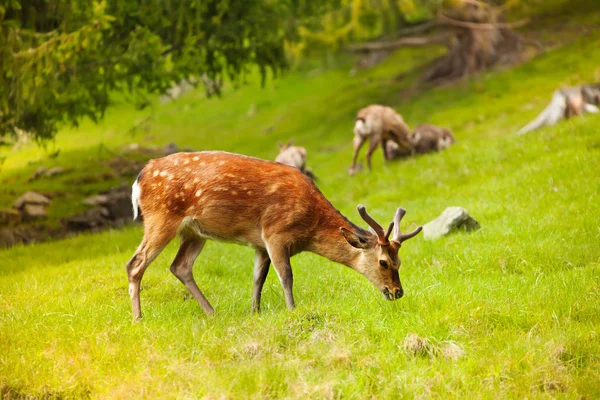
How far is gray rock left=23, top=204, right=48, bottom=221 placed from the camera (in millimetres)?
17484

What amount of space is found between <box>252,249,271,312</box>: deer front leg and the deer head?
38.7 inches

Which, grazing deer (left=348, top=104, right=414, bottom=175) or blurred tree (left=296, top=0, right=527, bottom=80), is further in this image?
blurred tree (left=296, top=0, right=527, bottom=80)

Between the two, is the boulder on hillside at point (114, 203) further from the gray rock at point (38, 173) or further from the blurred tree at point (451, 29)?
the blurred tree at point (451, 29)

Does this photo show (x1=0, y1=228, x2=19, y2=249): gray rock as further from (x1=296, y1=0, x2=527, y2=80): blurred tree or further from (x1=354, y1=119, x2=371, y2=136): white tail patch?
(x1=296, y1=0, x2=527, y2=80): blurred tree

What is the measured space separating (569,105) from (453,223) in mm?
8335

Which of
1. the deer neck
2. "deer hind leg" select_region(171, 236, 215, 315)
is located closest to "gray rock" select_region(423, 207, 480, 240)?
the deer neck

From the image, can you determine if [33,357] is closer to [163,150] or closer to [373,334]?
[373,334]

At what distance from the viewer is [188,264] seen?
866 cm

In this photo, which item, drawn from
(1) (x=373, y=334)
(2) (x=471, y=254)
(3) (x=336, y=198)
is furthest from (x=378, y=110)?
(1) (x=373, y=334)

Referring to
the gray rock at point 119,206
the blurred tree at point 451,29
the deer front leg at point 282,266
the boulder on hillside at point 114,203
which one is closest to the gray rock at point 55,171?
the boulder on hillside at point 114,203

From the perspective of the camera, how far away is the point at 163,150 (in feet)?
78.4

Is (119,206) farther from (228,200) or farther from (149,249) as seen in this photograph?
(228,200)

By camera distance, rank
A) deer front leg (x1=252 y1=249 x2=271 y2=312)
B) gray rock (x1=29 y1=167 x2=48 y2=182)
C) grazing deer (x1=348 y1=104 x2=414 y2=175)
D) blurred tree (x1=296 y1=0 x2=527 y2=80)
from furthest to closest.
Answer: blurred tree (x1=296 y1=0 x2=527 y2=80) → gray rock (x1=29 y1=167 x2=48 y2=182) → grazing deer (x1=348 y1=104 x2=414 y2=175) → deer front leg (x1=252 y1=249 x2=271 y2=312)

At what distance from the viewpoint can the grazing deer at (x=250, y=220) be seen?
26.8 ft
